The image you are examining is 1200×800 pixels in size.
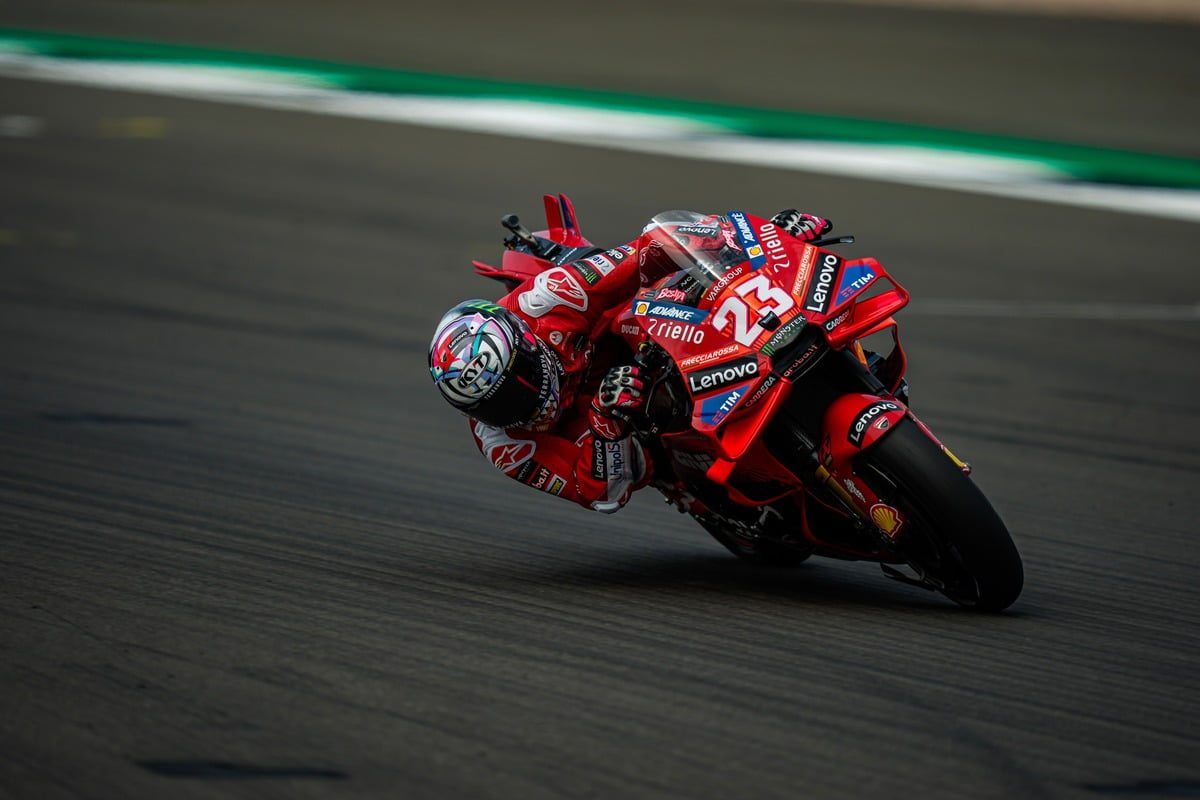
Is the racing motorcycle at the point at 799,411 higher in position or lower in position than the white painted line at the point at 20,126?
higher

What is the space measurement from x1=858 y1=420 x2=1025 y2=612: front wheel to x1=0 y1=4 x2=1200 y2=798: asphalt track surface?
216 mm

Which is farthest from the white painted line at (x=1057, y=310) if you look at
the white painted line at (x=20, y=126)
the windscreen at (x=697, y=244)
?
the white painted line at (x=20, y=126)

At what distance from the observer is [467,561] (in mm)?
5789

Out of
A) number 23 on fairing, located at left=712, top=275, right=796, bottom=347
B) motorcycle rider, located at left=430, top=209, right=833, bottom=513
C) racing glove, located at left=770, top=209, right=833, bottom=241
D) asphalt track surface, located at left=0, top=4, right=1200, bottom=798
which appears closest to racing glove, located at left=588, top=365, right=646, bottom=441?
motorcycle rider, located at left=430, top=209, right=833, bottom=513

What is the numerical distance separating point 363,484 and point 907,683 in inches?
137

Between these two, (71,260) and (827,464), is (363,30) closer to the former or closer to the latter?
(71,260)

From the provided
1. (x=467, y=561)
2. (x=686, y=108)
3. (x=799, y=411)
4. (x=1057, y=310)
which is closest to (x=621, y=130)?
(x=686, y=108)

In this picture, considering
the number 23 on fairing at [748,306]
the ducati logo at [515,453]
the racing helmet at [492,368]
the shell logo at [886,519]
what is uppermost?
the number 23 on fairing at [748,306]

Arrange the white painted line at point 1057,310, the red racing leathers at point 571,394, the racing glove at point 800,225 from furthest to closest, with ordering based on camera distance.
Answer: the white painted line at point 1057,310 < the red racing leathers at point 571,394 < the racing glove at point 800,225

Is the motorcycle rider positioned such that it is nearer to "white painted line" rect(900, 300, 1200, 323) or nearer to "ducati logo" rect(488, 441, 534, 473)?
"ducati logo" rect(488, 441, 534, 473)

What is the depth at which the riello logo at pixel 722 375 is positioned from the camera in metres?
4.60

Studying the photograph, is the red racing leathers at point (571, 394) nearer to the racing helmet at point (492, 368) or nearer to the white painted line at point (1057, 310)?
the racing helmet at point (492, 368)

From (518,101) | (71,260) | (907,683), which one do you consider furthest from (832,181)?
(907,683)

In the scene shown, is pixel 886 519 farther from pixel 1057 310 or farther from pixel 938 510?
pixel 1057 310
